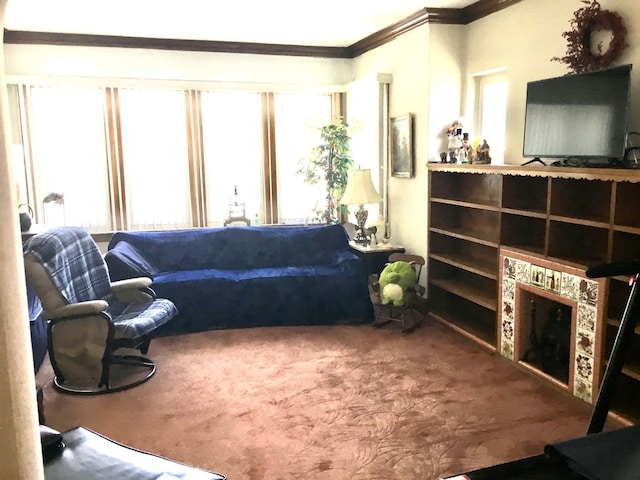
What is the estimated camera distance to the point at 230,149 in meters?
6.18

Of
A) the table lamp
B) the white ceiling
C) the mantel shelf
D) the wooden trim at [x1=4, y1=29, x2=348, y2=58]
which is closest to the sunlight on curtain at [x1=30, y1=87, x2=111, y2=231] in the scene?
the wooden trim at [x1=4, y1=29, x2=348, y2=58]

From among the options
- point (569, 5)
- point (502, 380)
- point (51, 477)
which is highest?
point (569, 5)

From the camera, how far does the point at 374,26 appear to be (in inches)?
211

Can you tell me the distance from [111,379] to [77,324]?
0.45 metres

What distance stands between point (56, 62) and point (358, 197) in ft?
10.5

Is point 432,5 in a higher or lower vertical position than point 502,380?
higher

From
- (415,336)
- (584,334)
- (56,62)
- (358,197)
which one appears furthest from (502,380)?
(56,62)

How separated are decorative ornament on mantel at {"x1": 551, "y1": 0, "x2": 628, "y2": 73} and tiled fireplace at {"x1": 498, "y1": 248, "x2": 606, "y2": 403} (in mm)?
1235

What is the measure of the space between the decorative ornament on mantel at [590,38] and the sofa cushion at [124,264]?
3.45 m

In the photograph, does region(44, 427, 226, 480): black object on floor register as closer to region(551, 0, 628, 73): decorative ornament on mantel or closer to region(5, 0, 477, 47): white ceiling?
region(551, 0, 628, 73): decorative ornament on mantel

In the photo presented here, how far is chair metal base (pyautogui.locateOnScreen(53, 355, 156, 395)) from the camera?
3.64m

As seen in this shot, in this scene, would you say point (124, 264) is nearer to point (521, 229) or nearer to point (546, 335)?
point (521, 229)

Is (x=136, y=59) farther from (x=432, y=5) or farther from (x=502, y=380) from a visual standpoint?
(x=502, y=380)

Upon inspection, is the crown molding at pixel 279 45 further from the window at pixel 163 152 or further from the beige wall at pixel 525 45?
the window at pixel 163 152
